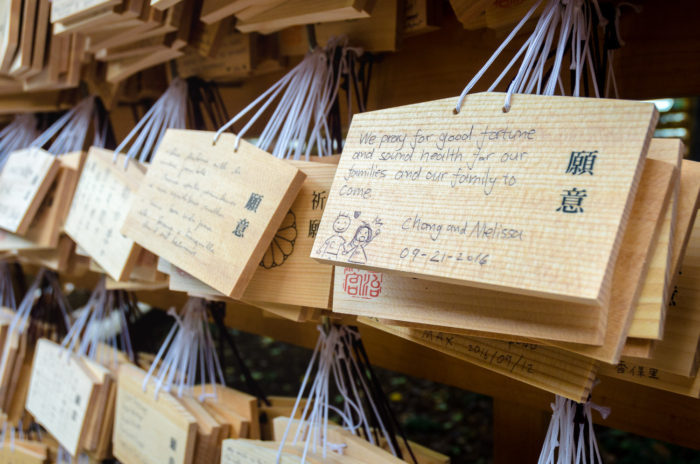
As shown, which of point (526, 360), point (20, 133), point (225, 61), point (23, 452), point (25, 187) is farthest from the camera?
point (20, 133)

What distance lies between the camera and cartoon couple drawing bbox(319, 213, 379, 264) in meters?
0.51

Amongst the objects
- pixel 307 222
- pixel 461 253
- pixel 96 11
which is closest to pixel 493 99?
pixel 461 253

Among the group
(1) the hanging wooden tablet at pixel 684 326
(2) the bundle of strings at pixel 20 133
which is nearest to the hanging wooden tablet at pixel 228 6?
(1) the hanging wooden tablet at pixel 684 326

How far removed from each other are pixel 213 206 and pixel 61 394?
69cm

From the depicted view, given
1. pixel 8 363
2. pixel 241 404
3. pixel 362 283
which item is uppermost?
pixel 362 283

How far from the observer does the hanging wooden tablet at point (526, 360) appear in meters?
0.51

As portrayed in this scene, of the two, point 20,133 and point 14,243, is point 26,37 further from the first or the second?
point 20,133

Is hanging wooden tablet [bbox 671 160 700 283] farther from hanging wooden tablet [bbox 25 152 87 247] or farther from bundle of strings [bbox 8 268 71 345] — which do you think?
bundle of strings [bbox 8 268 71 345]

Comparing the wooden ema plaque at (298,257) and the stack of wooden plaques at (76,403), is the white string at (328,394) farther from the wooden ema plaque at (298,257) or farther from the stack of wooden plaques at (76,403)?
the stack of wooden plaques at (76,403)

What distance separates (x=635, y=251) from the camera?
43cm

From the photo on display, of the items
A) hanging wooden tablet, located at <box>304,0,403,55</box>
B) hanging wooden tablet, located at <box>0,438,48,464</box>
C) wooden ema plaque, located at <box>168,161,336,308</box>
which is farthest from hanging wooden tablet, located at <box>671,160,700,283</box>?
hanging wooden tablet, located at <box>0,438,48,464</box>

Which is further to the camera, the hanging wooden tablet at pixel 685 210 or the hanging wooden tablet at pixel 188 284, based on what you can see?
the hanging wooden tablet at pixel 188 284

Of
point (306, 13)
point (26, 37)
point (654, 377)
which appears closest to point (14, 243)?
point (26, 37)

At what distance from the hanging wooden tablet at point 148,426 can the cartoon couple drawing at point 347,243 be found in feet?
1.62
